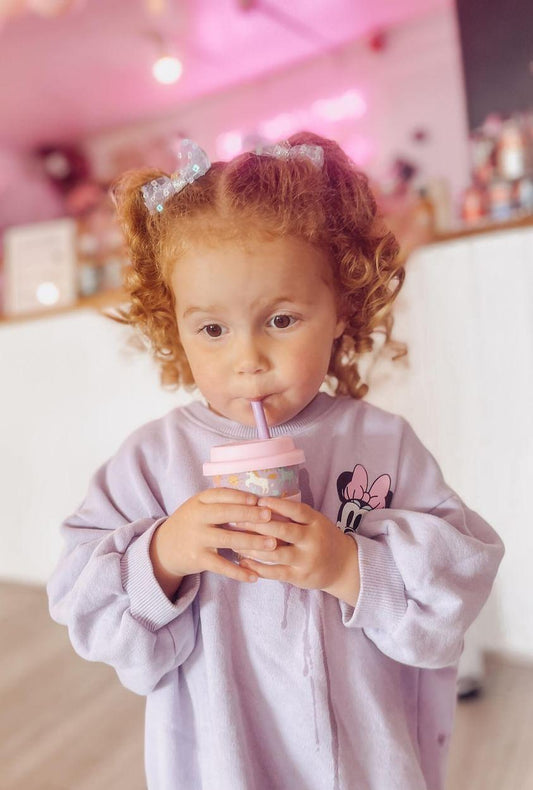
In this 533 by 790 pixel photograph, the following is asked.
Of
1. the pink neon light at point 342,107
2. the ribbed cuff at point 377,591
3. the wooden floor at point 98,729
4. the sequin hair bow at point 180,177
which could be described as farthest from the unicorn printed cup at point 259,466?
the pink neon light at point 342,107

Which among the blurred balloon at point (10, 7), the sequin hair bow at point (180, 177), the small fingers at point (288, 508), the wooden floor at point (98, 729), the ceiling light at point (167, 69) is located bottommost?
the wooden floor at point (98, 729)

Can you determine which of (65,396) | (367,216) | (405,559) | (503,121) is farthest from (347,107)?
(405,559)

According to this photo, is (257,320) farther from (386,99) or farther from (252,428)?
(386,99)

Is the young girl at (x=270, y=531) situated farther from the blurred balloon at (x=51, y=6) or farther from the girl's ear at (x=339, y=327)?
the blurred balloon at (x=51, y=6)

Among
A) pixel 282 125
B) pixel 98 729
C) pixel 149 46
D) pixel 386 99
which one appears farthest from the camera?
pixel 282 125

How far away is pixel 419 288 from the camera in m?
1.15

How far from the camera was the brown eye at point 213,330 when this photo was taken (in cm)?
58

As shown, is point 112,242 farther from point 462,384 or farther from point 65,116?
point 65,116

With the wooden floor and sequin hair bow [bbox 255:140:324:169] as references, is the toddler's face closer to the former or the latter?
sequin hair bow [bbox 255:140:324:169]

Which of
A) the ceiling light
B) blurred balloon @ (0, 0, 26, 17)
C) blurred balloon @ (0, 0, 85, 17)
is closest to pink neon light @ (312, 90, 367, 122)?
the ceiling light

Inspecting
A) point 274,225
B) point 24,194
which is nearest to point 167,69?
point 24,194

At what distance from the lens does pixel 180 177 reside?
1.95 ft

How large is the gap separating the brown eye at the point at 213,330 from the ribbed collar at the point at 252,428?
101 mm

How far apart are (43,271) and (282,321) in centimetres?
163
